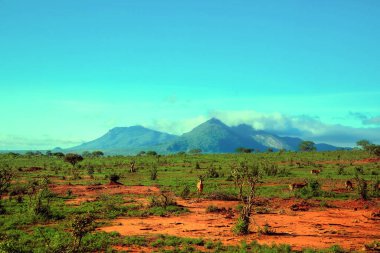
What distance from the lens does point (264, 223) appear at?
2289 cm

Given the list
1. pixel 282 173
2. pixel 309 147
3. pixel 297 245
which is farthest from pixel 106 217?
pixel 309 147

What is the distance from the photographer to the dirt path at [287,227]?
62.7 feet

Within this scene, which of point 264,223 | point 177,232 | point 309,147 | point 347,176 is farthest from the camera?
point 309,147

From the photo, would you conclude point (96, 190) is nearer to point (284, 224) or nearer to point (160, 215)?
point (160, 215)

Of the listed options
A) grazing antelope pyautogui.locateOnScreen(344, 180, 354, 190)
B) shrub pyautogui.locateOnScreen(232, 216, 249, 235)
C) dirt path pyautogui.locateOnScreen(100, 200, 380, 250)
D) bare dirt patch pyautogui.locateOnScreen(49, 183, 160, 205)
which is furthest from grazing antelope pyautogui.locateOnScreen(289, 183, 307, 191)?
shrub pyautogui.locateOnScreen(232, 216, 249, 235)

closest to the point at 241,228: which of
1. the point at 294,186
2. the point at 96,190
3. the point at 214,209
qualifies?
the point at 214,209

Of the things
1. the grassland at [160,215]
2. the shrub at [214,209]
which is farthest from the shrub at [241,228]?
the shrub at [214,209]

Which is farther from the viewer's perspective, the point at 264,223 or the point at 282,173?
the point at 282,173

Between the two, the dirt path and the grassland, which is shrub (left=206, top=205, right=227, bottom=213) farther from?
the dirt path

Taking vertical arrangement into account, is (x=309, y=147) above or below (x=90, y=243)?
above

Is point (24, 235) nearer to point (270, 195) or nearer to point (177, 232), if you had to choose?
point (177, 232)

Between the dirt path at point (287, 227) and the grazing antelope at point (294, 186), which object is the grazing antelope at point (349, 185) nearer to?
the grazing antelope at point (294, 186)

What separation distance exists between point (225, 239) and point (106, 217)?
8.89m

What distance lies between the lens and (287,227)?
Answer: 2208 centimetres
